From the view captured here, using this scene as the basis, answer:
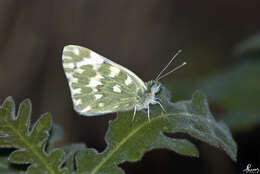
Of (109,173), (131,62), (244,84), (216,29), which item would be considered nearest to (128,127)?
(109,173)

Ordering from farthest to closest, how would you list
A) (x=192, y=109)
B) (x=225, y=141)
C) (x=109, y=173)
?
1. (x=192, y=109)
2. (x=225, y=141)
3. (x=109, y=173)

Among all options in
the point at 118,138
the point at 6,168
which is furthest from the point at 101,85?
the point at 6,168

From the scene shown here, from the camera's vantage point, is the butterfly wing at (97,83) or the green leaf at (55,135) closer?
the green leaf at (55,135)

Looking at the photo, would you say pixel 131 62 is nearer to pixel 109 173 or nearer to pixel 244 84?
pixel 244 84

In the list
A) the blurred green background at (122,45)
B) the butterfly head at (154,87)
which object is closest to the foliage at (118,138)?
the butterfly head at (154,87)

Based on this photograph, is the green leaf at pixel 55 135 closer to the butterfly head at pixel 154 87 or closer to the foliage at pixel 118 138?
the foliage at pixel 118 138

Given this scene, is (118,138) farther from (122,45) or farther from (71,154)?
(122,45)
